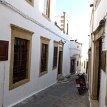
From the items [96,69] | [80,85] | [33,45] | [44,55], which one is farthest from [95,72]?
[44,55]

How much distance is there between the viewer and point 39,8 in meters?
12.7

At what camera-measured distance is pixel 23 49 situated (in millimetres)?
10594

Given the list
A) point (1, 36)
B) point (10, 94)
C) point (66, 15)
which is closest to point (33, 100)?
point (10, 94)

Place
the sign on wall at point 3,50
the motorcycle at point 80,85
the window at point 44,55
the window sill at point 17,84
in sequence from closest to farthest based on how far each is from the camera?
the sign on wall at point 3,50 < the window sill at point 17,84 < the motorcycle at point 80,85 < the window at point 44,55

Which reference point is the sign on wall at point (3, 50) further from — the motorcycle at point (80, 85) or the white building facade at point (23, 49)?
the motorcycle at point (80, 85)

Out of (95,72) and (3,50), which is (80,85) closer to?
(95,72)

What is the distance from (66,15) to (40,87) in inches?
580

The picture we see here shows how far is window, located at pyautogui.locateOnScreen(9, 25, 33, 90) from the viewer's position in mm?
8938

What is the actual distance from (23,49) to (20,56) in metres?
0.45

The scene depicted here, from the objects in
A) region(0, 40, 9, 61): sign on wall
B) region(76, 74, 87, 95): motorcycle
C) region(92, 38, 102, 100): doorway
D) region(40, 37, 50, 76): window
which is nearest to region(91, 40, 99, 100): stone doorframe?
region(92, 38, 102, 100): doorway

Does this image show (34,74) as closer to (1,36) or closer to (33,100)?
(33,100)

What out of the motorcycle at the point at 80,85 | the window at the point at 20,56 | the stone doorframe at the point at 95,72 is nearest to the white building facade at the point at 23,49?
the window at the point at 20,56

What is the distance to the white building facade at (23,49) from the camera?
8.20m

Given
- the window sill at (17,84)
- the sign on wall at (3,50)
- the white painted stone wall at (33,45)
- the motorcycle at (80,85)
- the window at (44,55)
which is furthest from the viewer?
the window at (44,55)
